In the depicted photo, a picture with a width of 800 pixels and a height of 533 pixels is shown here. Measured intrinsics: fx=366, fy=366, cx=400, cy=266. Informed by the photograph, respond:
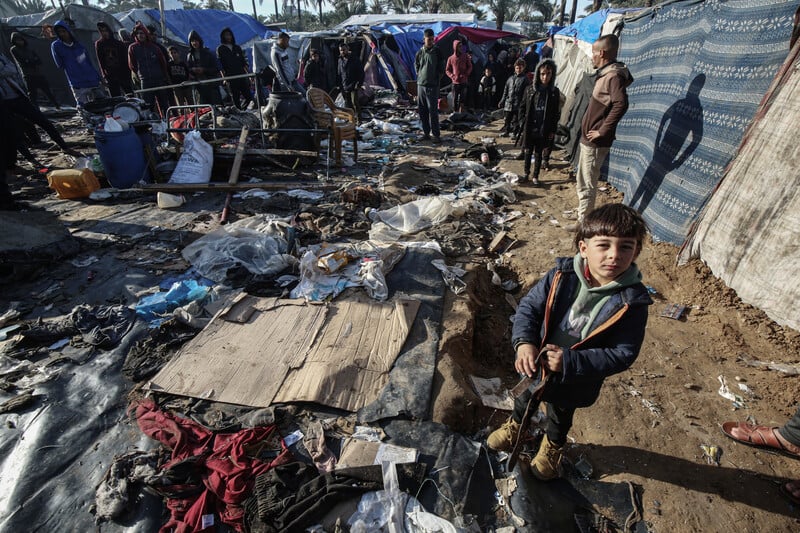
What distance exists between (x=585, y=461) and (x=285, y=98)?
22.7 feet

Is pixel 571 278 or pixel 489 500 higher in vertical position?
pixel 571 278

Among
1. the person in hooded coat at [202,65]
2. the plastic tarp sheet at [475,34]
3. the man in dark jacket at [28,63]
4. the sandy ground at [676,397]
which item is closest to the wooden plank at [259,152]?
the person in hooded coat at [202,65]

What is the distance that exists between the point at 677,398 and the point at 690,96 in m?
3.38

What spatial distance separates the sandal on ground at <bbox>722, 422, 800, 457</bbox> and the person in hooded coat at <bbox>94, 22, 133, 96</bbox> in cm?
1197

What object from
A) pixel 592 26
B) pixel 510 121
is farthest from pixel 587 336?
pixel 592 26

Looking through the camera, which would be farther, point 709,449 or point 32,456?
point 709,449

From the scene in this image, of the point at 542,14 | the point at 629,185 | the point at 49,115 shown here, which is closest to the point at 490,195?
the point at 629,185

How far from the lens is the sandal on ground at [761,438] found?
228 cm

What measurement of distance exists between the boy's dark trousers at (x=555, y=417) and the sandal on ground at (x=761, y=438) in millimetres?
1329

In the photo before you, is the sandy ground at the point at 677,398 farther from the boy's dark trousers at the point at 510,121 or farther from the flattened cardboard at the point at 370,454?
the boy's dark trousers at the point at 510,121

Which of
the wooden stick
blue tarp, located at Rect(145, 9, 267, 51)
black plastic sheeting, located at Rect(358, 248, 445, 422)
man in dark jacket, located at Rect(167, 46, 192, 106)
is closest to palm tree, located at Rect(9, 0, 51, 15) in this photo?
blue tarp, located at Rect(145, 9, 267, 51)

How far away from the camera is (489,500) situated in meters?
1.98

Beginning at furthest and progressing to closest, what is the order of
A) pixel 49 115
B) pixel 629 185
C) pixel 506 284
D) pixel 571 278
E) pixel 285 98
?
pixel 49 115, pixel 285 98, pixel 629 185, pixel 506 284, pixel 571 278

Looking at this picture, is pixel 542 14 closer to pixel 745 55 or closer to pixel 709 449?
pixel 745 55
